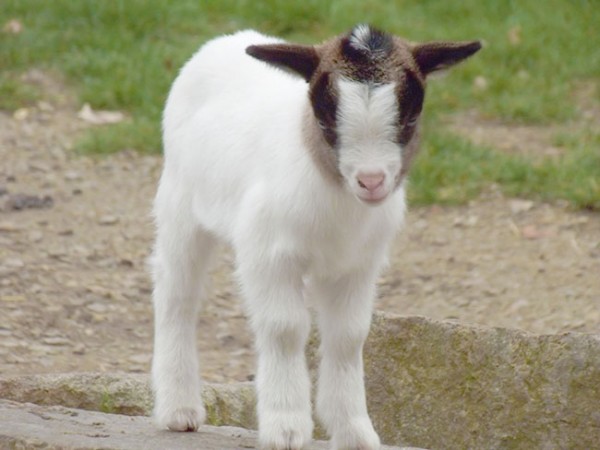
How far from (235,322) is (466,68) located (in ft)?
11.9

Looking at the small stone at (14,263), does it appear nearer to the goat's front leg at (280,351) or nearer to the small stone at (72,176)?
the small stone at (72,176)

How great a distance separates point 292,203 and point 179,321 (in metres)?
0.91

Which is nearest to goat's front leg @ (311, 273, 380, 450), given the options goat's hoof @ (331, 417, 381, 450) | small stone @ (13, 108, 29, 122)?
goat's hoof @ (331, 417, 381, 450)

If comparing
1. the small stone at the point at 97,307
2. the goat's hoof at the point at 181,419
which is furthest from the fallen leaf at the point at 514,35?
the goat's hoof at the point at 181,419

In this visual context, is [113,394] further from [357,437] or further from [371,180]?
A: [371,180]

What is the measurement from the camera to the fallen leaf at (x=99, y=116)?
30.7 feet

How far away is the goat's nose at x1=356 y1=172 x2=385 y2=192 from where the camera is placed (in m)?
3.93

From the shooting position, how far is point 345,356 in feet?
14.8

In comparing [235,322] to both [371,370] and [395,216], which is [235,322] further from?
[395,216]

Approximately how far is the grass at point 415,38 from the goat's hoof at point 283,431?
4206 millimetres

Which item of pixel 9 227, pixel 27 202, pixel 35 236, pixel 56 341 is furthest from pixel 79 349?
pixel 27 202

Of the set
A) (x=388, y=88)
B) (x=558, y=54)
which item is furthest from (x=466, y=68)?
(x=388, y=88)

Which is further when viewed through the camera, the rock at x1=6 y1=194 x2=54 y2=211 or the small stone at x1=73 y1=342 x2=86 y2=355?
the rock at x1=6 y1=194 x2=54 y2=211

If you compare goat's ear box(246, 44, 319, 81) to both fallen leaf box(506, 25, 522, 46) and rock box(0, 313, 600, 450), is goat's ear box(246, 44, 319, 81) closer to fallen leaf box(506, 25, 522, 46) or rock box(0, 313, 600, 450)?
rock box(0, 313, 600, 450)
